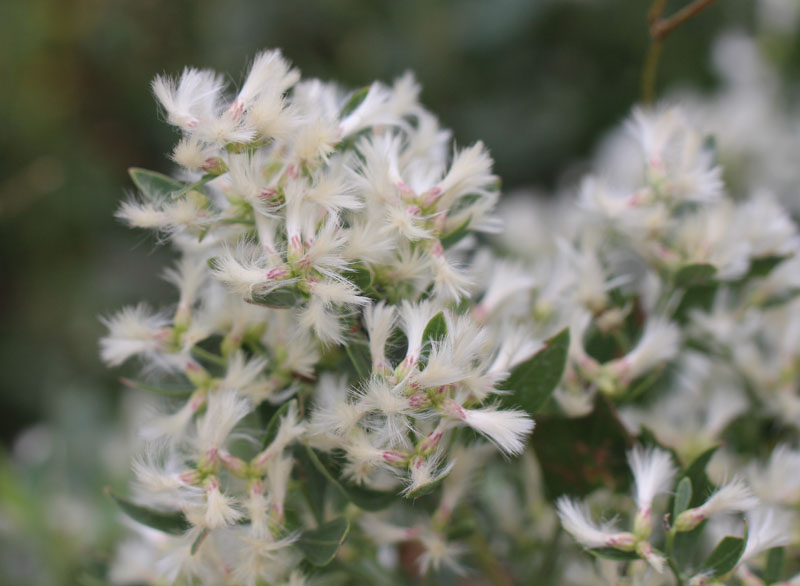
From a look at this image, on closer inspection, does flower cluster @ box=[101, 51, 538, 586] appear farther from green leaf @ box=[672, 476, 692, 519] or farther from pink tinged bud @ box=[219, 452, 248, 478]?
green leaf @ box=[672, 476, 692, 519]

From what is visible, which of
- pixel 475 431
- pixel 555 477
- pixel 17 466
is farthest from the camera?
pixel 17 466

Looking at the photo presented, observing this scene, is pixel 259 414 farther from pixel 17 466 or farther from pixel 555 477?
pixel 17 466

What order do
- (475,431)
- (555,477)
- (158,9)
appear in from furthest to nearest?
(158,9), (555,477), (475,431)

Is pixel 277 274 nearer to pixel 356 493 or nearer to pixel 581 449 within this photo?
pixel 356 493

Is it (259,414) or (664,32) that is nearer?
(259,414)

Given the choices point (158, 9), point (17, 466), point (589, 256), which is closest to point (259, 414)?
point (589, 256)

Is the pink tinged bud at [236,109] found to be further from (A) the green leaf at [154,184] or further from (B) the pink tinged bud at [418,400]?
(B) the pink tinged bud at [418,400]
